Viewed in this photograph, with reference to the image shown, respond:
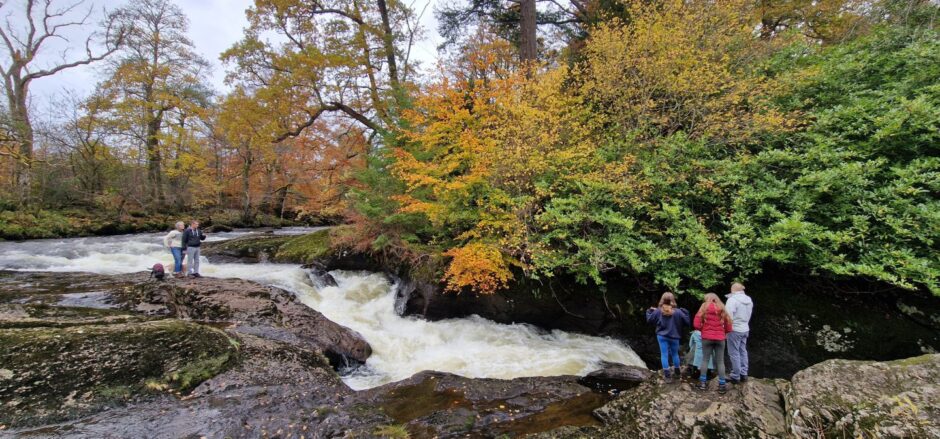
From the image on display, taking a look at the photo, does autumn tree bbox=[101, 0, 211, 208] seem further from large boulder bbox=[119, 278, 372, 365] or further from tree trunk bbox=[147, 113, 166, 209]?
large boulder bbox=[119, 278, 372, 365]

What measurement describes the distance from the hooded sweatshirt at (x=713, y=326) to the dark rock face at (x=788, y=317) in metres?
2.80

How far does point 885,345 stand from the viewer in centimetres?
615

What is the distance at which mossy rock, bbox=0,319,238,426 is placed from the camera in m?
3.90

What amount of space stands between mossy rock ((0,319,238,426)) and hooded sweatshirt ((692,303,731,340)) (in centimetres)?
689

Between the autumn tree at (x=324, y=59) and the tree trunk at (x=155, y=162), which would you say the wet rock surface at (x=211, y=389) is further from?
the tree trunk at (x=155, y=162)

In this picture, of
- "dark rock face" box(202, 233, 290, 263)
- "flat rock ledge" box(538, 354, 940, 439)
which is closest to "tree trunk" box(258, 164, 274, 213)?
"dark rock face" box(202, 233, 290, 263)

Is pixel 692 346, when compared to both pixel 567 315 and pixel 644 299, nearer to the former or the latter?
pixel 644 299

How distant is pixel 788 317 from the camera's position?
6809mm

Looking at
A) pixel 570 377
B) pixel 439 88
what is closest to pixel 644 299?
pixel 570 377

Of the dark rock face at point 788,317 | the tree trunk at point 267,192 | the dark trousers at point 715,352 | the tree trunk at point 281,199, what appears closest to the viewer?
the dark trousers at point 715,352

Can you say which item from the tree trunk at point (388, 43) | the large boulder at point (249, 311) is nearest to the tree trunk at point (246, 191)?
the tree trunk at point (388, 43)

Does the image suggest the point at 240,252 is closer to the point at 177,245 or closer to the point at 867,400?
the point at 177,245

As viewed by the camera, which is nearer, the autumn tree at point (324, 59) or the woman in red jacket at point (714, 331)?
the woman in red jacket at point (714, 331)

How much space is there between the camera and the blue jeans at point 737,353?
16.1 feet
